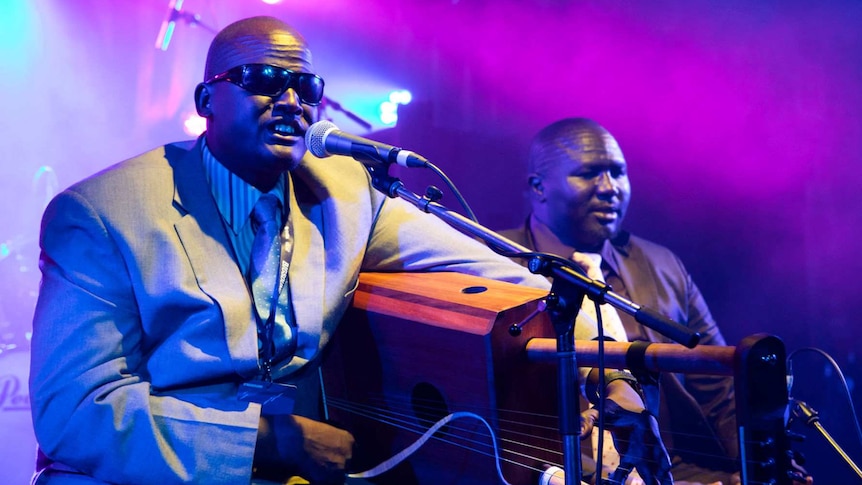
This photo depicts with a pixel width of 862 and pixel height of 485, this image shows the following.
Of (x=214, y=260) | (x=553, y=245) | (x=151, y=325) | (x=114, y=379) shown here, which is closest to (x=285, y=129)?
(x=214, y=260)

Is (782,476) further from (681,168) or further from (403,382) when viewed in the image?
(681,168)

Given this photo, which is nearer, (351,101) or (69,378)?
(69,378)

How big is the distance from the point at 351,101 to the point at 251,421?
300 centimetres

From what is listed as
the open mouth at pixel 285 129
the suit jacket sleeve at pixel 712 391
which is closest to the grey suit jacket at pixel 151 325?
the open mouth at pixel 285 129

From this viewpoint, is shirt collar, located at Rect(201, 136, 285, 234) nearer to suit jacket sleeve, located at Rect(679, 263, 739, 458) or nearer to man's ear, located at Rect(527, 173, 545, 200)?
man's ear, located at Rect(527, 173, 545, 200)

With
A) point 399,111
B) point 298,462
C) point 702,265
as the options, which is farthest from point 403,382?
point 702,265

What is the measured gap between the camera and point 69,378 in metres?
2.16

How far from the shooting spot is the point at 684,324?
414 cm

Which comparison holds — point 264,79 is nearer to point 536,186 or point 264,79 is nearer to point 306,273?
point 306,273

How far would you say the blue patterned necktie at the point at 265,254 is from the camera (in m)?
2.46

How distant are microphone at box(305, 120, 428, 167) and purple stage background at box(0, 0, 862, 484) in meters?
2.47

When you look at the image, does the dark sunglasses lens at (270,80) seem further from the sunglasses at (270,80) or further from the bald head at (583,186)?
the bald head at (583,186)

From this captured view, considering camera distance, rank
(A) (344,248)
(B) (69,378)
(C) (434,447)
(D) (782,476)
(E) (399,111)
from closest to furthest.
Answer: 1. (D) (782,476)
2. (B) (69,378)
3. (C) (434,447)
4. (A) (344,248)
5. (E) (399,111)

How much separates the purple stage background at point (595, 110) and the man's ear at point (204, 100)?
1.73m
